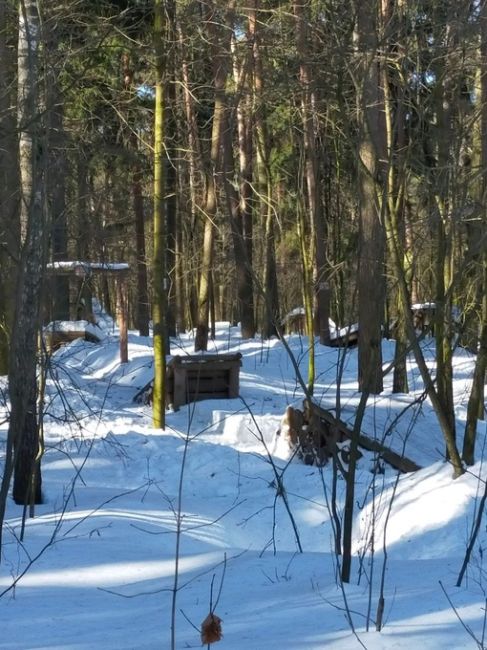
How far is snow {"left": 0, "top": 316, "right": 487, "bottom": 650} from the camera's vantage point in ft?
14.6

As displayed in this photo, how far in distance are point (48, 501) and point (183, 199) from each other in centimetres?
1777

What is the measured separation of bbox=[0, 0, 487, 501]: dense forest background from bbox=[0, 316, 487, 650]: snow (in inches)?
28.7

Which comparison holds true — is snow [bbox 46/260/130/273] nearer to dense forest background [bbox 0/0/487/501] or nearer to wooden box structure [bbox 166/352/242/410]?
dense forest background [bbox 0/0/487/501]

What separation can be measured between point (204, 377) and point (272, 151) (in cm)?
1338

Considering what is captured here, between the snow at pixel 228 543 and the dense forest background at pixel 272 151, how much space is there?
28.7 inches

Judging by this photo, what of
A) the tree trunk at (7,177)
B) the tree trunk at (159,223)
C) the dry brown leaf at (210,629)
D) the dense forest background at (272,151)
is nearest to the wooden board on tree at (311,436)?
the dense forest background at (272,151)

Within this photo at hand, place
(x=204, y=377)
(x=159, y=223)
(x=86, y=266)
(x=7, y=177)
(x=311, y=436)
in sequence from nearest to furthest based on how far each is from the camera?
(x=7, y=177), (x=311, y=436), (x=159, y=223), (x=86, y=266), (x=204, y=377)

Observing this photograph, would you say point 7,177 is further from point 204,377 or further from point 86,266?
point 204,377

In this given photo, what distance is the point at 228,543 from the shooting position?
8.53 meters

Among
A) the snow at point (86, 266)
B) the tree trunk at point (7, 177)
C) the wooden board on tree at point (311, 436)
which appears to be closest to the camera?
the tree trunk at point (7, 177)

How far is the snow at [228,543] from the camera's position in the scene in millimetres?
4465

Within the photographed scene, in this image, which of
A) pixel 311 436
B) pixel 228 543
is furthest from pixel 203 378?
pixel 228 543

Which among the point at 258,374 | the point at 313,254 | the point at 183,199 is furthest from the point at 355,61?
the point at 183,199

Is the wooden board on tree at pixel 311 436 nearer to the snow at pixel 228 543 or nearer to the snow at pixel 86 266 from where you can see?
the snow at pixel 228 543
